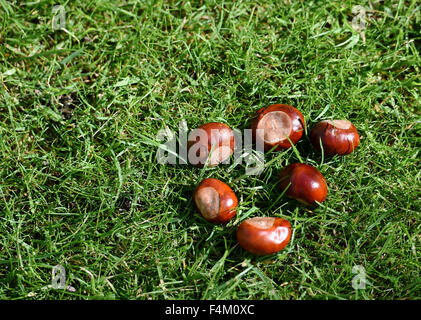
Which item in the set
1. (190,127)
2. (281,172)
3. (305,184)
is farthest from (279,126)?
(190,127)

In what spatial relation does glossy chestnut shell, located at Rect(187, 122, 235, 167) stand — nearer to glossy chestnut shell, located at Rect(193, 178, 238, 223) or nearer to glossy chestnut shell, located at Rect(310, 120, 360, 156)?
glossy chestnut shell, located at Rect(193, 178, 238, 223)

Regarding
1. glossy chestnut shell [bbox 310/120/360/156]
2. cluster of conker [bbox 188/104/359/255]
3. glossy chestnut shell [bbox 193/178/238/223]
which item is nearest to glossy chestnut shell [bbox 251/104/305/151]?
cluster of conker [bbox 188/104/359/255]

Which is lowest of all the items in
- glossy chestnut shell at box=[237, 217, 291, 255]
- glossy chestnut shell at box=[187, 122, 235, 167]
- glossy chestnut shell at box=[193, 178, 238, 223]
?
glossy chestnut shell at box=[237, 217, 291, 255]

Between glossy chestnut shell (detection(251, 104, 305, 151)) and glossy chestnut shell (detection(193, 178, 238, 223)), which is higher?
glossy chestnut shell (detection(251, 104, 305, 151))

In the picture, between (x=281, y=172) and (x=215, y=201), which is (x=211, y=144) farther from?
(x=281, y=172)

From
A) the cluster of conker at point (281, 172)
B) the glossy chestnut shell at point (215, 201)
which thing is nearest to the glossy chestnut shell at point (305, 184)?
the cluster of conker at point (281, 172)

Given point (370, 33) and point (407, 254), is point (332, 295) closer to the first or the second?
point (407, 254)
